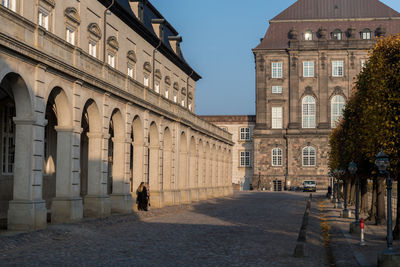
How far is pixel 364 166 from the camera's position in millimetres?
29750

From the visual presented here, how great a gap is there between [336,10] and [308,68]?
425 inches

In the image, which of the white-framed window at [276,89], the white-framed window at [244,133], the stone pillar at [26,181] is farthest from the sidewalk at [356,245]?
the white-framed window at [244,133]

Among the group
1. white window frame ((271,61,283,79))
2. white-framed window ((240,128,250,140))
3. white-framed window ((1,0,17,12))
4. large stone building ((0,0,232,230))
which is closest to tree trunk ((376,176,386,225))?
large stone building ((0,0,232,230))

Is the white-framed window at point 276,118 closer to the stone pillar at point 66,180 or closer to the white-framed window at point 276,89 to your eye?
the white-framed window at point 276,89

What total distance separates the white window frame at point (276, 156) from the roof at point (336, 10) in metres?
20.7

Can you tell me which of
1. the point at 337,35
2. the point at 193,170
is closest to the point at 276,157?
the point at 337,35

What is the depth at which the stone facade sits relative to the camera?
309 ft

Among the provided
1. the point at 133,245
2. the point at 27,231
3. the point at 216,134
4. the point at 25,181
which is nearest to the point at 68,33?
the point at 25,181

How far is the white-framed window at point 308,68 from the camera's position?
284 feet

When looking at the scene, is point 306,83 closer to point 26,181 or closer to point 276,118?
point 276,118

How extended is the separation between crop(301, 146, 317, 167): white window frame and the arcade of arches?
44.0 m

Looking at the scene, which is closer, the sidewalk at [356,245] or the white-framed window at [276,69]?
the sidewalk at [356,245]

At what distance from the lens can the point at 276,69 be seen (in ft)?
287

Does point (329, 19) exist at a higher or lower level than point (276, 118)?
higher
